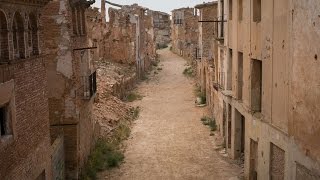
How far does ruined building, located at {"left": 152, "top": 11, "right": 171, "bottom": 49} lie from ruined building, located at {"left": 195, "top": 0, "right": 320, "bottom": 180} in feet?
190

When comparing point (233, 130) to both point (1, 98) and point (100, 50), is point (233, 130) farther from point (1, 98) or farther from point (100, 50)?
point (100, 50)

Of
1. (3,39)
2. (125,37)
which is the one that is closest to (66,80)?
(3,39)

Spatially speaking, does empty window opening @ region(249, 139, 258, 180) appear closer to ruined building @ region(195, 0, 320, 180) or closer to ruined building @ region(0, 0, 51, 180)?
ruined building @ region(195, 0, 320, 180)

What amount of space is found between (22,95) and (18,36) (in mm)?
1341

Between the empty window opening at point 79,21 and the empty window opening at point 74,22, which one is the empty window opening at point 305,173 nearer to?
the empty window opening at point 74,22

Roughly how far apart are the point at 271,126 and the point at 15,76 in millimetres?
7685

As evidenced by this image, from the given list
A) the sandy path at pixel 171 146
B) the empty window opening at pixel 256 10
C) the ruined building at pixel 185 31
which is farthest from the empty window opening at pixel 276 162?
the ruined building at pixel 185 31

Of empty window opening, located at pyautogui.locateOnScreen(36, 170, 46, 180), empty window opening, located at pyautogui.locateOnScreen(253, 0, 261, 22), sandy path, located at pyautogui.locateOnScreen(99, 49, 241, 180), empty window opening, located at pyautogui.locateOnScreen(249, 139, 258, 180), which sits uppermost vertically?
empty window opening, located at pyautogui.locateOnScreen(253, 0, 261, 22)

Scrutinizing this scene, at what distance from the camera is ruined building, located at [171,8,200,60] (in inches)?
2122

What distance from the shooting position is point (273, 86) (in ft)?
45.4

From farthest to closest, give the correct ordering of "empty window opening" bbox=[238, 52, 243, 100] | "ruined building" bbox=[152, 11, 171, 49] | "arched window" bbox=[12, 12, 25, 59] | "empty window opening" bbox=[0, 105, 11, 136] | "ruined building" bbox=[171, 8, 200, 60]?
"ruined building" bbox=[152, 11, 171, 49] → "ruined building" bbox=[171, 8, 200, 60] → "empty window opening" bbox=[238, 52, 243, 100] → "arched window" bbox=[12, 12, 25, 59] → "empty window opening" bbox=[0, 105, 11, 136]

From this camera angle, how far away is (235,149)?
1934cm

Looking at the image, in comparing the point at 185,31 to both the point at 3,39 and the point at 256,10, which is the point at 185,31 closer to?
the point at 256,10

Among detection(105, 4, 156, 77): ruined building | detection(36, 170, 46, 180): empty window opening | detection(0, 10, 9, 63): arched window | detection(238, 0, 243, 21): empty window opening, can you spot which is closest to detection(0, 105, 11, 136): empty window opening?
detection(0, 10, 9, 63): arched window
